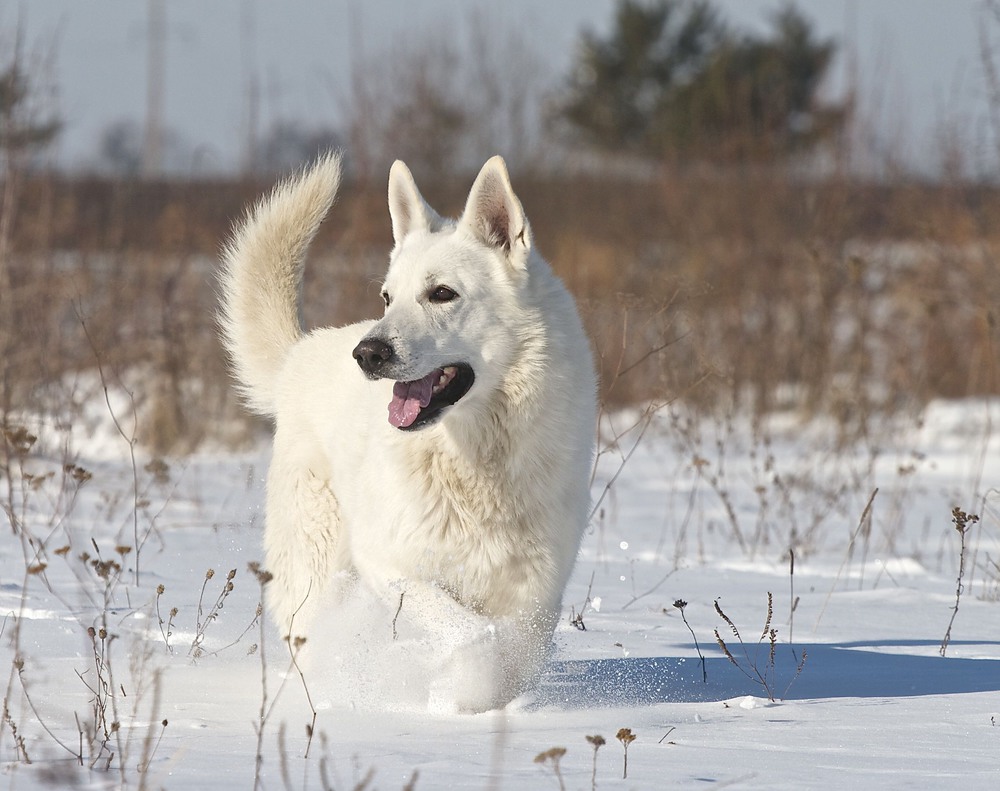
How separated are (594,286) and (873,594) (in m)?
6.68

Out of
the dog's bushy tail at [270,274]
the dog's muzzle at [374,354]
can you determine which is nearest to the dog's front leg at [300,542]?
the dog's bushy tail at [270,274]

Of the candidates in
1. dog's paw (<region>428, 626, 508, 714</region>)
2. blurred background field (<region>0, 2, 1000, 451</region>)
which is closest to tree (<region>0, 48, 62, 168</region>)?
blurred background field (<region>0, 2, 1000, 451</region>)

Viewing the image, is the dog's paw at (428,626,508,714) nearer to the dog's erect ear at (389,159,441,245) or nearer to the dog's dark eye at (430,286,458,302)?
the dog's dark eye at (430,286,458,302)

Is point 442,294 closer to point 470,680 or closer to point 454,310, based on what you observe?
point 454,310

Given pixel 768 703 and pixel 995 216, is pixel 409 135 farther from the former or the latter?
pixel 768 703

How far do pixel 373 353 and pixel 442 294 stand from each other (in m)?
0.36

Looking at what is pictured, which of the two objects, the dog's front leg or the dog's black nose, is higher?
the dog's black nose

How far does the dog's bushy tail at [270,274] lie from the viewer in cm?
439

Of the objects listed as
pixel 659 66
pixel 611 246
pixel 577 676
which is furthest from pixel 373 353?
pixel 659 66

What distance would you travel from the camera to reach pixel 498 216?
3.66 metres

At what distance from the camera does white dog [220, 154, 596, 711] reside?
3.19m

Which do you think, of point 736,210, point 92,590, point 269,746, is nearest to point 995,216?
point 736,210

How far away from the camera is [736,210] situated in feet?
37.9

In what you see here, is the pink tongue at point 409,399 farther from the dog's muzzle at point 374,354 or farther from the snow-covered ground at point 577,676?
the snow-covered ground at point 577,676
